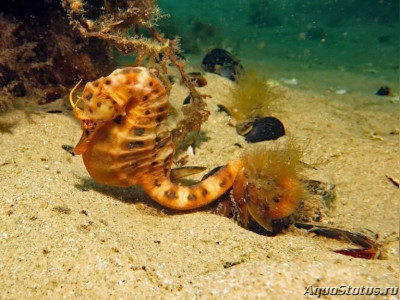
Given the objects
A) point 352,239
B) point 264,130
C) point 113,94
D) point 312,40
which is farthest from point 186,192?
point 312,40

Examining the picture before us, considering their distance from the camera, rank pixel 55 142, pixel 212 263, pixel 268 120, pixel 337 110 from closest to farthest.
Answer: pixel 212 263
pixel 55 142
pixel 268 120
pixel 337 110

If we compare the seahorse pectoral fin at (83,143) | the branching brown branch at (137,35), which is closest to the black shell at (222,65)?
the branching brown branch at (137,35)

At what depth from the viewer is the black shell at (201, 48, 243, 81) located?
25.9 ft

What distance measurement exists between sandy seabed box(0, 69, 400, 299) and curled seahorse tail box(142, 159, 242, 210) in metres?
0.16

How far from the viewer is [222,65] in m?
8.05

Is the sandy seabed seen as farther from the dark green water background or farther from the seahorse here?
the dark green water background

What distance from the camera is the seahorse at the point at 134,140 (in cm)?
297

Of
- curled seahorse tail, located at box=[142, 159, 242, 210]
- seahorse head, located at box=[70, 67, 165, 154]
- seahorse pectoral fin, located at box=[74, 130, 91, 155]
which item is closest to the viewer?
seahorse head, located at box=[70, 67, 165, 154]

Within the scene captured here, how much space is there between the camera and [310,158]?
527 cm

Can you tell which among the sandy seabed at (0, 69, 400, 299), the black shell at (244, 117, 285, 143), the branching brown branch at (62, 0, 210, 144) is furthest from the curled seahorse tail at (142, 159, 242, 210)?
the black shell at (244, 117, 285, 143)

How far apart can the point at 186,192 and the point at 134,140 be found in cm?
83

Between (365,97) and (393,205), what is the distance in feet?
18.5

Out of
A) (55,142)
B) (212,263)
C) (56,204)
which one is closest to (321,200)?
(212,263)

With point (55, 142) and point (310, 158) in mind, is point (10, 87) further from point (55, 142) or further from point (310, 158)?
point (310, 158)
